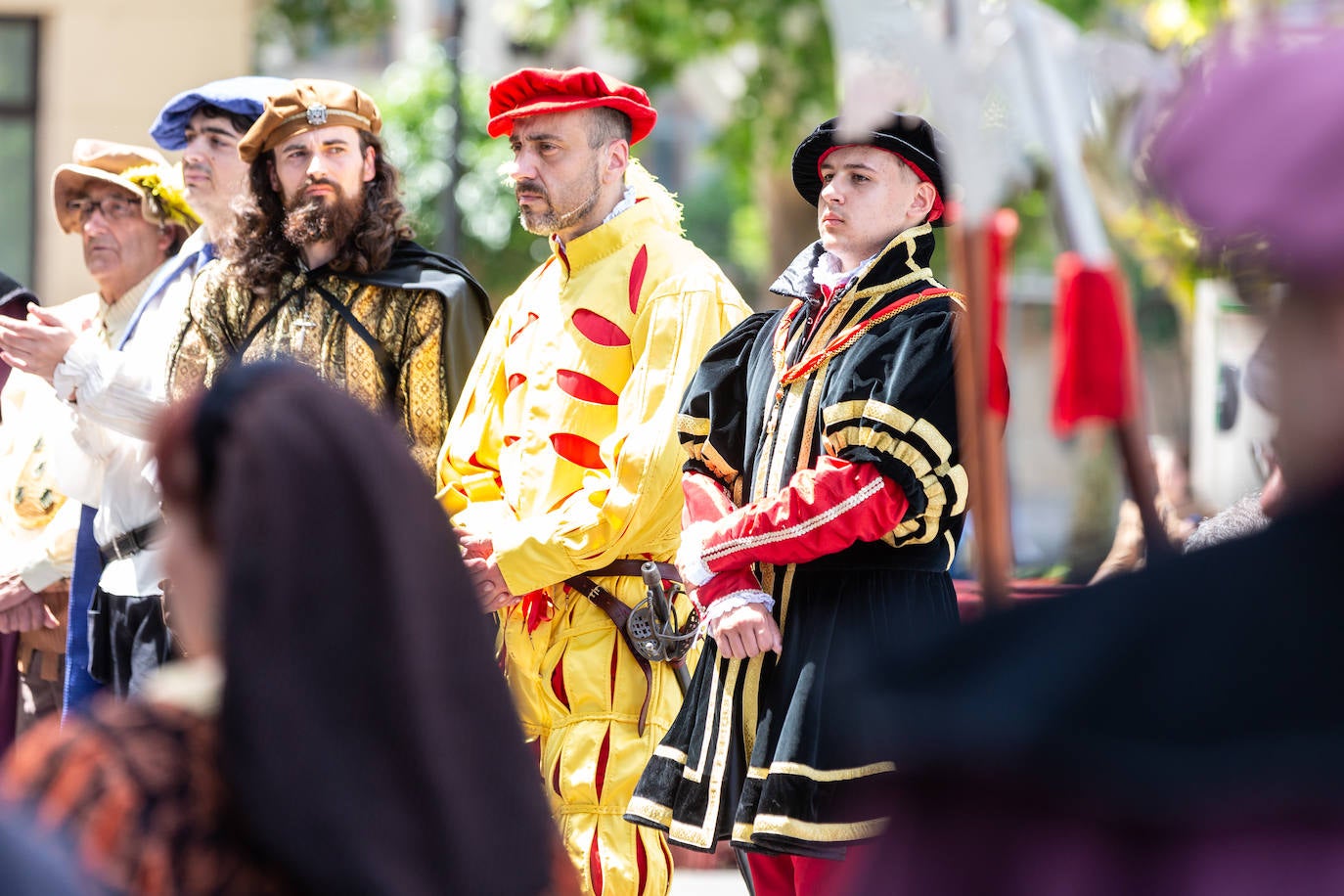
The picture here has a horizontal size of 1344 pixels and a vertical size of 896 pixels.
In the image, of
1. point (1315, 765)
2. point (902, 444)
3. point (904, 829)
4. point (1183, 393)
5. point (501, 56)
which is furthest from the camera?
point (501, 56)

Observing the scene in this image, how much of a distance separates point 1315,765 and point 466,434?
361 centimetres

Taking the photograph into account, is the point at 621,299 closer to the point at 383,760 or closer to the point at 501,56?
the point at 383,760

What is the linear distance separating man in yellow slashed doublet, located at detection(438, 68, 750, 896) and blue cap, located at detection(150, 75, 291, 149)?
952mm

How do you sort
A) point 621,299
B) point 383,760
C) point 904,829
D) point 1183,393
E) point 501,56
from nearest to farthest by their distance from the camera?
point 904,829 < point 383,760 < point 1183,393 < point 621,299 < point 501,56

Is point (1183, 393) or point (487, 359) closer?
point (1183, 393)

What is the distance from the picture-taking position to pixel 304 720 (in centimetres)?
172

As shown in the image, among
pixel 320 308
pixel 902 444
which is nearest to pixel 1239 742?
pixel 902 444

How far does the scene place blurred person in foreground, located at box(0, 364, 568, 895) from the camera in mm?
1722

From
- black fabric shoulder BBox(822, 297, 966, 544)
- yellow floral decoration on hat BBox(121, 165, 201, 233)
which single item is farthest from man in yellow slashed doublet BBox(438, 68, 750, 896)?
yellow floral decoration on hat BBox(121, 165, 201, 233)

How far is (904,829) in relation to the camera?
146 cm

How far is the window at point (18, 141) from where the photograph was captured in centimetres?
1211

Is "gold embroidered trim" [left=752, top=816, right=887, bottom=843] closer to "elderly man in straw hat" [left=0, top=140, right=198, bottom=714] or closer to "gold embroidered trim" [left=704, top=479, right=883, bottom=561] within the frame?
"gold embroidered trim" [left=704, top=479, right=883, bottom=561]

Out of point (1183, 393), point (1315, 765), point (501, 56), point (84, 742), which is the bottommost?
point (84, 742)

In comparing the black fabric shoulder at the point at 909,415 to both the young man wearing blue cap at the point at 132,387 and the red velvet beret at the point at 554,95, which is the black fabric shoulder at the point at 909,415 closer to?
the red velvet beret at the point at 554,95
